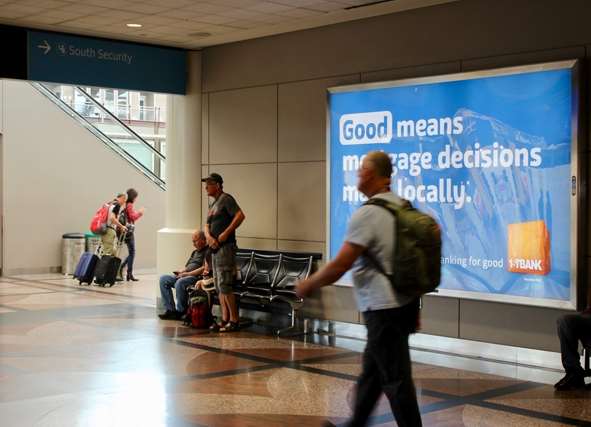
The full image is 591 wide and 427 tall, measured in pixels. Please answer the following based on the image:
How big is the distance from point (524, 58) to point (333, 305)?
12.2ft

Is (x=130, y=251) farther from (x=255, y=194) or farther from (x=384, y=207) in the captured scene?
(x=384, y=207)

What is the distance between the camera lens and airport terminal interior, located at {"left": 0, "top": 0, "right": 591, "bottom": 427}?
24.7 ft

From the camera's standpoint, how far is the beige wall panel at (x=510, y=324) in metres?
8.59

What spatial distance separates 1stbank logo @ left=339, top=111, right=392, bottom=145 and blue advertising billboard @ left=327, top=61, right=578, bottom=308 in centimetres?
1

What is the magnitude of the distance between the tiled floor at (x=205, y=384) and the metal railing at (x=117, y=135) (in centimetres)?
837

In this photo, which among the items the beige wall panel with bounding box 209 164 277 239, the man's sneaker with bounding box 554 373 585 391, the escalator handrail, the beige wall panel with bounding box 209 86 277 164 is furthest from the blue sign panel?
the escalator handrail

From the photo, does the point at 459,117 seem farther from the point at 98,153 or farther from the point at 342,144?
the point at 98,153

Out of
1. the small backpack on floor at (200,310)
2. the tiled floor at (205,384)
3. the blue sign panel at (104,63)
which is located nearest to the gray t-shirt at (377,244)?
the tiled floor at (205,384)

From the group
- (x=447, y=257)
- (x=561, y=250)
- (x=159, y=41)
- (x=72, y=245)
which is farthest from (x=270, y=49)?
(x=72, y=245)

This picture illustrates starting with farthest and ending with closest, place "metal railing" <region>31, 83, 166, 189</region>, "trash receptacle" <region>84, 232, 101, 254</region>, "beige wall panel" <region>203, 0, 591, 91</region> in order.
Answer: "metal railing" <region>31, 83, 166, 189</region>, "trash receptacle" <region>84, 232, 101, 254</region>, "beige wall panel" <region>203, 0, 591, 91</region>

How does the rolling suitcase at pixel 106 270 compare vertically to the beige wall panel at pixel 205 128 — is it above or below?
below

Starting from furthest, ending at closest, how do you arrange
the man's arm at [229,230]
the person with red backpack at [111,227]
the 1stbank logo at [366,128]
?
the person with red backpack at [111,227] → the man's arm at [229,230] → the 1stbank logo at [366,128]

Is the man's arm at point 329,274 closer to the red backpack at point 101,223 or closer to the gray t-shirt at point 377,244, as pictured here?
the gray t-shirt at point 377,244

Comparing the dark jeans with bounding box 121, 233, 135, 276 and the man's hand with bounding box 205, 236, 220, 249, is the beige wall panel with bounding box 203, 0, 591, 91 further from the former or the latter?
the dark jeans with bounding box 121, 233, 135, 276
